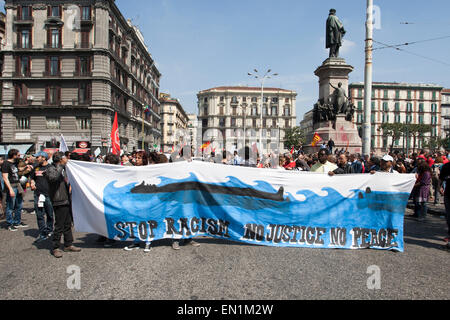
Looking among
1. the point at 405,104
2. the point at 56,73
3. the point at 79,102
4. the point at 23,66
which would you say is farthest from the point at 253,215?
the point at 405,104

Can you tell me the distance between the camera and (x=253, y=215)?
223 inches

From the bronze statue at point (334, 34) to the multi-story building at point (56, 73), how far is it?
99.1 ft

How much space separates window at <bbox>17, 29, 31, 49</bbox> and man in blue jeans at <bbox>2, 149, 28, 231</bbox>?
43129 mm

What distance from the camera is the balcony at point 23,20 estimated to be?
4065cm

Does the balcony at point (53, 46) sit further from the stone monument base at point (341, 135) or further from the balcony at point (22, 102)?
the stone monument base at point (341, 135)

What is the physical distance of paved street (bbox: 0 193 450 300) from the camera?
3732 mm

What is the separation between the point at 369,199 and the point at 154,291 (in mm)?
4112

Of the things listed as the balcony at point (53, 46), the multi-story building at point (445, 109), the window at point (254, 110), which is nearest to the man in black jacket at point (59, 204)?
the balcony at point (53, 46)

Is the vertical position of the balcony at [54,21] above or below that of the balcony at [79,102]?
above

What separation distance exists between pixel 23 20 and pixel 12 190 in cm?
4472

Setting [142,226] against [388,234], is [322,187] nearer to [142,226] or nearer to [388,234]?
[388,234]

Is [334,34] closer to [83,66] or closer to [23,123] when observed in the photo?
[83,66]

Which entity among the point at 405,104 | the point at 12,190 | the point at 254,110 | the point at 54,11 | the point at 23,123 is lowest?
the point at 12,190

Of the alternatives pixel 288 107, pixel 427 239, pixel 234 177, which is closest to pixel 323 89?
pixel 427 239
